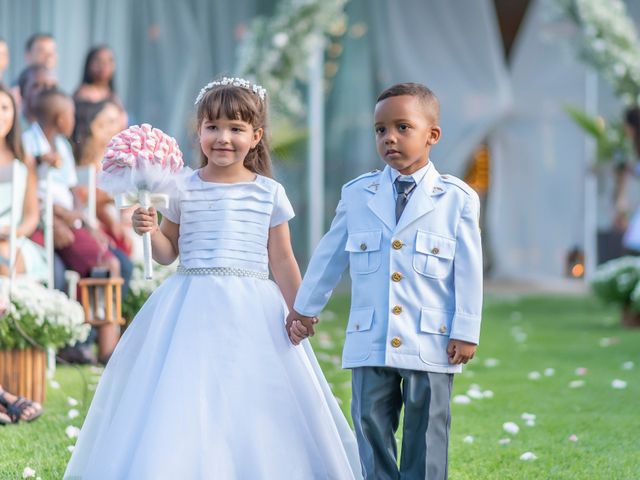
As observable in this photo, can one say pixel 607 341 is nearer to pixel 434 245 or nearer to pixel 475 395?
pixel 475 395

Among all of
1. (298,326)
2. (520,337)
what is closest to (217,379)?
(298,326)

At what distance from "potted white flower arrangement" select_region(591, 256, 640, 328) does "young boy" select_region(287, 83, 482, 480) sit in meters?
5.58

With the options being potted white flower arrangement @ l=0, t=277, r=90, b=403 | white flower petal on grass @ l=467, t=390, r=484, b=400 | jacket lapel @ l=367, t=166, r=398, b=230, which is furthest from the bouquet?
white flower petal on grass @ l=467, t=390, r=484, b=400

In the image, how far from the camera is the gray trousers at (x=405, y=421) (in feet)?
10.4

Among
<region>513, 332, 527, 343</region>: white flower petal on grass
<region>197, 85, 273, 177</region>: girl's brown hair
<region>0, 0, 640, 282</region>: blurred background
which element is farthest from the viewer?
<region>0, 0, 640, 282</region>: blurred background

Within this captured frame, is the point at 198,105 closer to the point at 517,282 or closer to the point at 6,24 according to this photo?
the point at 6,24

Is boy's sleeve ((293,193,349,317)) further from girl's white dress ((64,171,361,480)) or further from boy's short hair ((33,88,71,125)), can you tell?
boy's short hair ((33,88,71,125))

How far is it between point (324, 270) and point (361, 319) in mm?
177

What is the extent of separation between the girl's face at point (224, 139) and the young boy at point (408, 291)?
0.39 metres

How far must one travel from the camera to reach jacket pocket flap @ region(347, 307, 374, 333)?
3.22 metres

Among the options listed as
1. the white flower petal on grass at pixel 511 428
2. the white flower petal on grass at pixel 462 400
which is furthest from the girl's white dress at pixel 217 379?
the white flower petal on grass at pixel 462 400

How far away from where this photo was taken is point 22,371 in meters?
4.89

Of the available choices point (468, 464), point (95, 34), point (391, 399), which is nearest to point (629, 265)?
point (95, 34)

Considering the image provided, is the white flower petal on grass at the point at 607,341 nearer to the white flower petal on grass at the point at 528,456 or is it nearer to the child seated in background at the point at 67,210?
the child seated in background at the point at 67,210
